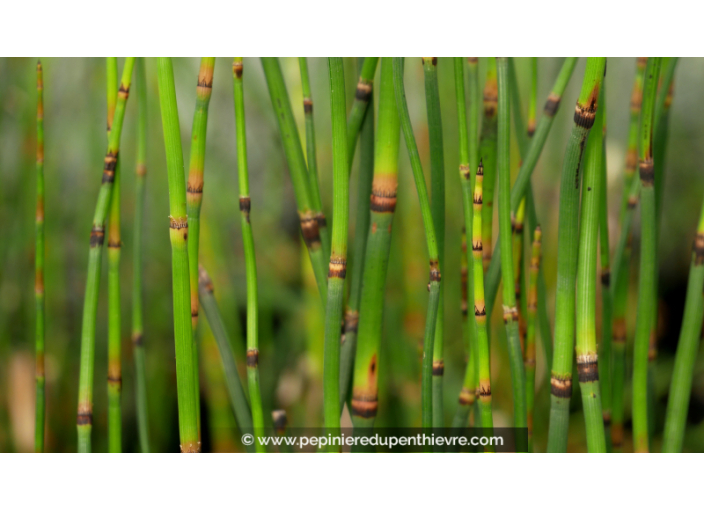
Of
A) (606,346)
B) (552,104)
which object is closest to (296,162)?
(552,104)

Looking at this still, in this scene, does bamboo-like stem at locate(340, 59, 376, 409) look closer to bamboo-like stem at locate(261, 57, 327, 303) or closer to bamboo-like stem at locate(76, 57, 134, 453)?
bamboo-like stem at locate(261, 57, 327, 303)

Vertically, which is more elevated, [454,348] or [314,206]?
[314,206]

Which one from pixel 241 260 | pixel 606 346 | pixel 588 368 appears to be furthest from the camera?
pixel 241 260

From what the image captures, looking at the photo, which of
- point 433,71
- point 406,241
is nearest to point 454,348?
point 406,241

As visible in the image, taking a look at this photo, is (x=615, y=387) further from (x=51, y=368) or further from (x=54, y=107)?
(x=54, y=107)

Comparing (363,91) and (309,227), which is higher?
(363,91)

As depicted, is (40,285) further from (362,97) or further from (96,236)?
(362,97)

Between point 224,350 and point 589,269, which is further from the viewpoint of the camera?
point 224,350

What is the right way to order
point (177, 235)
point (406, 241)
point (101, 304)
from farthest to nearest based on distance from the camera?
point (101, 304), point (406, 241), point (177, 235)

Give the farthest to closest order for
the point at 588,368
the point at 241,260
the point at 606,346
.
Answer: the point at 241,260 → the point at 606,346 → the point at 588,368
